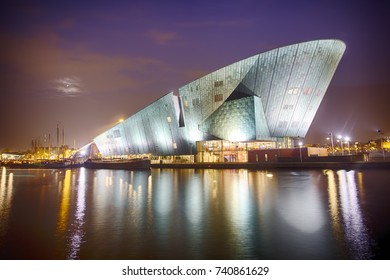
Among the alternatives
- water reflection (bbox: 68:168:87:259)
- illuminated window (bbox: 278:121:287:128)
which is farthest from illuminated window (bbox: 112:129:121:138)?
water reflection (bbox: 68:168:87:259)

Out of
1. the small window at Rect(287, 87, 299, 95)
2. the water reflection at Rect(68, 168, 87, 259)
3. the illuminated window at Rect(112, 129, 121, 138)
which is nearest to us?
the water reflection at Rect(68, 168, 87, 259)

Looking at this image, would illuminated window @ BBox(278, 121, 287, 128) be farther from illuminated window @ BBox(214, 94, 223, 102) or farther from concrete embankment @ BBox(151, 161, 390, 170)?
concrete embankment @ BBox(151, 161, 390, 170)

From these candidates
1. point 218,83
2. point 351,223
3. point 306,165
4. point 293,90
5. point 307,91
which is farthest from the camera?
point 218,83

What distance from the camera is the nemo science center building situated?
4884 cm

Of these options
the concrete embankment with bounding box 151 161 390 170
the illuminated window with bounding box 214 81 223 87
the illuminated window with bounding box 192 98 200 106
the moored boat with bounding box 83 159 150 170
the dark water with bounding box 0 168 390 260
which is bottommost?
the dark water with bounding box 0 168 390 260

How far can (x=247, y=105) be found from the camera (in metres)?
50.8

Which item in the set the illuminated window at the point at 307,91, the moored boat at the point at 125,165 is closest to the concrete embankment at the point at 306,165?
the moored boat at the point at 125,165

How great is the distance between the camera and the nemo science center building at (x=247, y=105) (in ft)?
160

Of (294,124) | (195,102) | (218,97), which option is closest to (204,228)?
(218,97)

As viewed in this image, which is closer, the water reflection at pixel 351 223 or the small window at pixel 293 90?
the water reflection at pixel 351 223

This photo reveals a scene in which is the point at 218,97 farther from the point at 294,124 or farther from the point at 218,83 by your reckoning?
the point at 294,124

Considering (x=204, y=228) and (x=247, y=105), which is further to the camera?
(x=247, y=105)

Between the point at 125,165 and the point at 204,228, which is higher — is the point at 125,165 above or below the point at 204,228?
above

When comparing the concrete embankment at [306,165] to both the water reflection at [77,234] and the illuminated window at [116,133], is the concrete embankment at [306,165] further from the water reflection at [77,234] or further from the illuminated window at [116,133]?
the illuminated window at [116,133]
